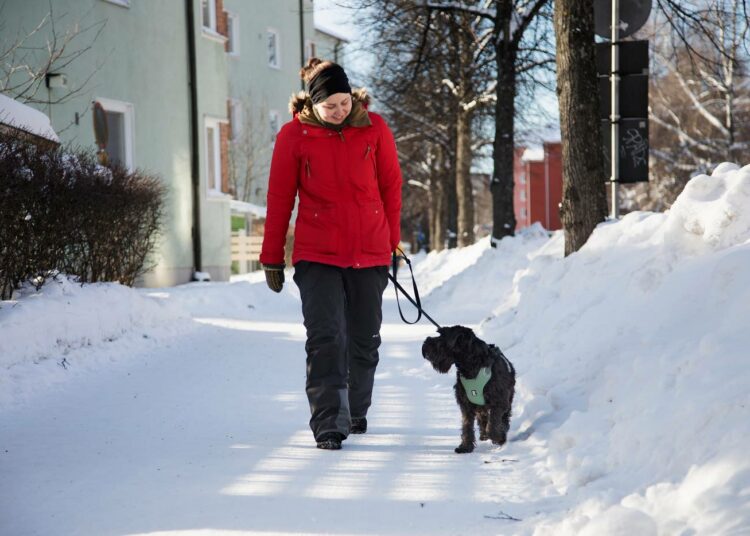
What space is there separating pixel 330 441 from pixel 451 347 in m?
0.87

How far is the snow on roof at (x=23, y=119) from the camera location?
8.58 m

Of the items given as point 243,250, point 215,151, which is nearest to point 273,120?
point 243,250

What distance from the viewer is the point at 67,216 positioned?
9.65 metres

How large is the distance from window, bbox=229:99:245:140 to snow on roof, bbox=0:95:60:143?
84.5ft

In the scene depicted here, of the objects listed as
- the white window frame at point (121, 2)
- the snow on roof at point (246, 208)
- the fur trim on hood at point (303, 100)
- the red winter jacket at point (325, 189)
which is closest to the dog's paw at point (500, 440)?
the red winter jacket at point (325, 189)

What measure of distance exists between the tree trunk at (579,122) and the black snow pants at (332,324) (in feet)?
15.6

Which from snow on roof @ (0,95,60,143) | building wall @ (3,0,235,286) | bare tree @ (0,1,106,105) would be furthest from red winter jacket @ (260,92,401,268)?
building wall @ (3,0,235,286)

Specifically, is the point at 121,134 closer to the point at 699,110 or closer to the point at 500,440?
the point at 500,440

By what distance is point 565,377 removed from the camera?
238 inches

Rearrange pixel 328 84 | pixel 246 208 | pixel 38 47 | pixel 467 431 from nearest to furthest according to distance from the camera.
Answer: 1. pixel 467 431
2. pixel 328 84
3. pixel 38 47
4. pixel 246 208

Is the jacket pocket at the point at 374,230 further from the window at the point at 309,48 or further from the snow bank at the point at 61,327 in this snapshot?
the window at the point at 309,48

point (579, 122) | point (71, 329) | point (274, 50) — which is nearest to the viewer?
point (71, 329)

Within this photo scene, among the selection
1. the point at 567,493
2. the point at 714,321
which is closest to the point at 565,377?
the point at 714,321

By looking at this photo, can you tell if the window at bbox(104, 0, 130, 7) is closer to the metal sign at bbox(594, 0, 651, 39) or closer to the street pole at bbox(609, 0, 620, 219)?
the metal sign at bbox(594, 0, 651, 39)
